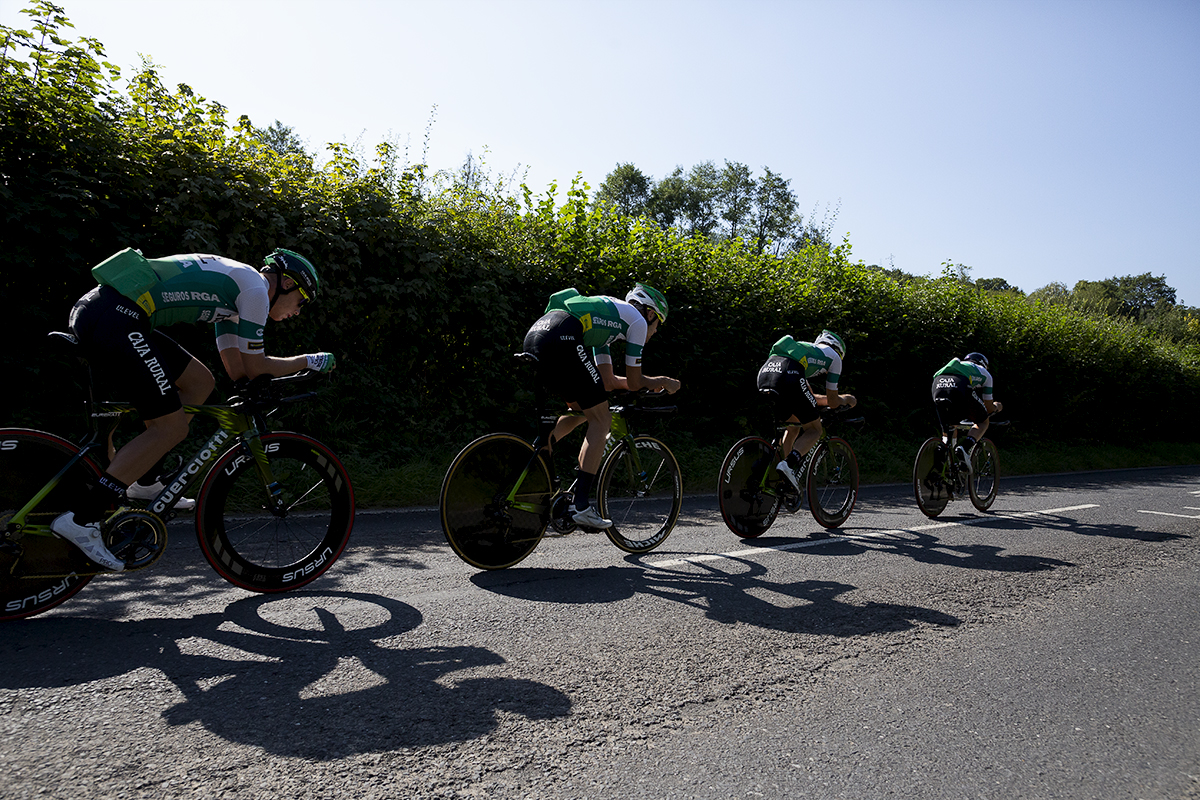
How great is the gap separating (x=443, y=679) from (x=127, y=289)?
8.31ft

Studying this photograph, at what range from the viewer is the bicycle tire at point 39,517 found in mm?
3391

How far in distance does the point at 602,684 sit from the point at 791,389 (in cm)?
450

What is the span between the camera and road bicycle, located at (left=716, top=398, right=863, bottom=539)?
641 centimetres

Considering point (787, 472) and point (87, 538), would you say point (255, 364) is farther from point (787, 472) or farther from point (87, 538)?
point (787, 472)

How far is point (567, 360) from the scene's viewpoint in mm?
5078

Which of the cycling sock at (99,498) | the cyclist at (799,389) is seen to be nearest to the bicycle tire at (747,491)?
the cyclist at (799,389)

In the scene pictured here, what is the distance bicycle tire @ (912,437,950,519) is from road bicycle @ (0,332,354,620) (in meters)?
6.35

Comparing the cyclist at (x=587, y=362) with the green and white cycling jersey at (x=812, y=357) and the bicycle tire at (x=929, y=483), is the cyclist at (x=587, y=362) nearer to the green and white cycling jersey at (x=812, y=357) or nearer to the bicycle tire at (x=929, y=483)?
the green and white cycling jersey at (x=812, y=357)

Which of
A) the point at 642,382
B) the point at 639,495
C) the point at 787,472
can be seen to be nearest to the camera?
the point at 642,382

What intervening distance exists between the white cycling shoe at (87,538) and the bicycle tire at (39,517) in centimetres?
6

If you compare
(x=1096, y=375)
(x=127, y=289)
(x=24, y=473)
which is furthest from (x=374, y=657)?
(x=1096, y=375)

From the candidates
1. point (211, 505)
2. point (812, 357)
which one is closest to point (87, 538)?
point (211, 505)

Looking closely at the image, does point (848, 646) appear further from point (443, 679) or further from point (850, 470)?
point (850, 470)

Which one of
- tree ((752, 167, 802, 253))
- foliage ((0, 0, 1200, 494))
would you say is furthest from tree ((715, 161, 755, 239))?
foliage ((0, 0, 1200, 494))
